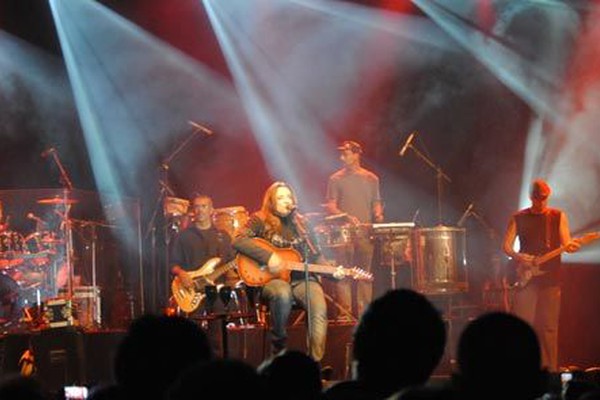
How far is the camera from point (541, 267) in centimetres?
1240

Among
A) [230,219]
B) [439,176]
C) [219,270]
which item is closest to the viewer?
[219,270]

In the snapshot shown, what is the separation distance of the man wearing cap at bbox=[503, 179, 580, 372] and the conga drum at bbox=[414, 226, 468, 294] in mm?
2466

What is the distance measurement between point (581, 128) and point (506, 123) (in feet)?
4.43

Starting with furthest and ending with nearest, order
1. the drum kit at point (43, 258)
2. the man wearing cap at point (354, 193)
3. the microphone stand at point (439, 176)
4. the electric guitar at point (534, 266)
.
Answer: the microphone stand at point (439, 176) < the drum kit at point (43, 258) < the man wearing cap at point (354, 193) < the electric guitar at point (534, 266)

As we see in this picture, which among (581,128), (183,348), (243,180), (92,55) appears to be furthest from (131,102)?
(183,348)

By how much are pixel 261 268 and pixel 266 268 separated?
0.08m

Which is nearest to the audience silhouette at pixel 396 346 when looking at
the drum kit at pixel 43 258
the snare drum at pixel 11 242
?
the drum kit at pixel 43 258

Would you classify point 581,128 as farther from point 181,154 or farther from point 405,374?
point 405,374

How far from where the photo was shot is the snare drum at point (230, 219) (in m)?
15.6

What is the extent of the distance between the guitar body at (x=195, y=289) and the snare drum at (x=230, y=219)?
1.46m

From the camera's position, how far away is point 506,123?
17219 millimetres

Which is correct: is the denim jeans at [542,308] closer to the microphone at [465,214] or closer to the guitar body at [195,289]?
the guitar body at [195,289]

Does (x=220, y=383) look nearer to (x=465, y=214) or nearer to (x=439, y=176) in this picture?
(x=439, y=176)

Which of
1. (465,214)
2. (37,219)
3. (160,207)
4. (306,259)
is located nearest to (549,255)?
(306,259)
